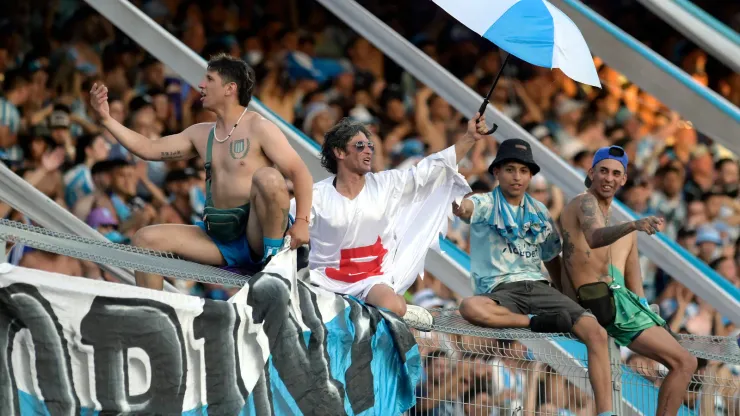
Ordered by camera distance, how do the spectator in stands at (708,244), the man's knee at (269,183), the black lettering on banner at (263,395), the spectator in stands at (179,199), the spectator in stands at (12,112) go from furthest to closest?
the spectator in stands at (708,244) < the spectator in stands at (12,112) < the spectator in stands at (179,199) < the man's knee at (269,183) < the black lettering on banner at (263,395)

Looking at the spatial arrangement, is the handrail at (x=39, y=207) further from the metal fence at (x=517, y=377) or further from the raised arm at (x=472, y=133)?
the raised arm at (x=472, y=133)

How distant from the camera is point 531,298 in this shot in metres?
6.95

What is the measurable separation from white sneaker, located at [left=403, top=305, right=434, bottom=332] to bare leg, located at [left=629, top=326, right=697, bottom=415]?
3.52 feet

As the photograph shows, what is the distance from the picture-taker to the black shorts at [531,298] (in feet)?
22.5

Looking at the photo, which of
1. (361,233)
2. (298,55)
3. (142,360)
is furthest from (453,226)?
(142,360)

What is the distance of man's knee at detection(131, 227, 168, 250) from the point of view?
6535 mm

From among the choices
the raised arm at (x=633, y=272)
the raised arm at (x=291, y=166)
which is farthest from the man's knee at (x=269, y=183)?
the raised arm at (x=633, y=272)

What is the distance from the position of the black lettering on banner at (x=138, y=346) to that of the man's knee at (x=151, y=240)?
1.19m

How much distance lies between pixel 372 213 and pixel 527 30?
1202 mm

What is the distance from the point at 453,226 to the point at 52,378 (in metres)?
4.72

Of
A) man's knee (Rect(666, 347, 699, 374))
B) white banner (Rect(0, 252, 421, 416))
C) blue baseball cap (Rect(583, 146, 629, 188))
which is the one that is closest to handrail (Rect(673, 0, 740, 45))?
blue baseball cap (Rect(583, 146, 629, 188))

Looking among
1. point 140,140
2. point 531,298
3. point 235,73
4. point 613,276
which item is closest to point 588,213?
point 613,276

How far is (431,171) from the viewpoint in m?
7.24

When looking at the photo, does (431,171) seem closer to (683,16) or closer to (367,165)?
(367,165)
